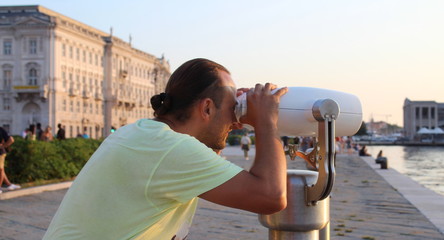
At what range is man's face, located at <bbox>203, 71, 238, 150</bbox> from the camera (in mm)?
1847

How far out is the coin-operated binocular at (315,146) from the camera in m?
1.85

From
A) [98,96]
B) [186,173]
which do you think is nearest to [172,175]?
[186,173]

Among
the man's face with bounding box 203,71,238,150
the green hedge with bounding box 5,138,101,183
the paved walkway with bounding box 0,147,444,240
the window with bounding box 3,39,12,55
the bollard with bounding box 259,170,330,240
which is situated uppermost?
the window with bounding box 3,39,12,55

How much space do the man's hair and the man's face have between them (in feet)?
0.07

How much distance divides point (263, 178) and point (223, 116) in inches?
12.1

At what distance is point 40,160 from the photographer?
12367 mm

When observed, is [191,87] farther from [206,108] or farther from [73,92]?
[73,92]

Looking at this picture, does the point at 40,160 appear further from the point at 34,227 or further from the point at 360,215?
the point at 360,215

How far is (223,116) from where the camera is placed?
1.86 m

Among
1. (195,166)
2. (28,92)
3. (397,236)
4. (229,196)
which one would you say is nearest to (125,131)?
(195,166)

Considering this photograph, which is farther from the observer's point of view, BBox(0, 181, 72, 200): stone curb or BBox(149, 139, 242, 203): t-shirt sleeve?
BBox(0, 181, 72, 200): stone curb

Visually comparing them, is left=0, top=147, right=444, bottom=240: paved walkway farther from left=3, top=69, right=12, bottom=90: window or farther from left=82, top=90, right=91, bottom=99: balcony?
left=82, top=90, right=91, bottom=99: balcony

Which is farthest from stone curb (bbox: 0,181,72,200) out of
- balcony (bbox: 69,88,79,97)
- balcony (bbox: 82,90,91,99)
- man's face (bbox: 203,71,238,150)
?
balcony (bbox: 82,90,91,99)

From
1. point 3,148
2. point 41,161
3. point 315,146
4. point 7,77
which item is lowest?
point 41,161
